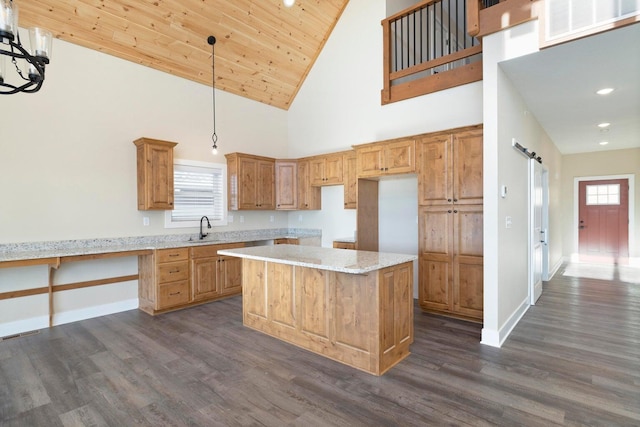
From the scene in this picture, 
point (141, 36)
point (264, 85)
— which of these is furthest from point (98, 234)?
point (264, 85)

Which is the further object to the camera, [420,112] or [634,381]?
[420,112]

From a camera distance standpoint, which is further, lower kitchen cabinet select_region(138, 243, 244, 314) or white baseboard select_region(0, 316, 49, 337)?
lower kitchen cabinet select_region(138, 243, 244, 314)

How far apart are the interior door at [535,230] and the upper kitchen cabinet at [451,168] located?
1.31 m

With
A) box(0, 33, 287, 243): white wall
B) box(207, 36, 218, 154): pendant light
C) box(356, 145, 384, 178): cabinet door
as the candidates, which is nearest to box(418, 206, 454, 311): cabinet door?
box(356, 145, 384, 178): cabinet door

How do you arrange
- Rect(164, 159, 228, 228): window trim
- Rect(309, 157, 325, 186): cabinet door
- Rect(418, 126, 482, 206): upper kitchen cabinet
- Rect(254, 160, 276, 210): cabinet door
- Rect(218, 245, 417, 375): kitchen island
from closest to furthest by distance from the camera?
Rect(218, 245, 417, 375): kitchen island → Rect(418, 126, 482, 206): upper kitchen cabinet → Rect(164, 159, 228, 228): window trim → Rect(309, 157, 325, 186): cabinet door → Rect(254, 160, 276, 210): cabinet door

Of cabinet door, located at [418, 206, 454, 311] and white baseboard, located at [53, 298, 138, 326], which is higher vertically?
cabinet door, located at [418, 206, 454, 311]

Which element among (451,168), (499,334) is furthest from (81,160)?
(499,334)

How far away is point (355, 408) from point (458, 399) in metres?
0.76

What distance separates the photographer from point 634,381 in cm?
258

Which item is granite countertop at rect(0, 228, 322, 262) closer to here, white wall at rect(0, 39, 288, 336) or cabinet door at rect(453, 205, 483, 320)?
white wall at rect(0, 39, 288, 336)

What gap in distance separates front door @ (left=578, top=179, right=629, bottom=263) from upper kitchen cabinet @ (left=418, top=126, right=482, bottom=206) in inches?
256

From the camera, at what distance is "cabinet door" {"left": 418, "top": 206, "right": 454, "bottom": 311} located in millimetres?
4109

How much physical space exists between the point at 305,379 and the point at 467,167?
117 inches

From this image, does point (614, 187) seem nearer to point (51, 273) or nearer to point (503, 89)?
point (503, 89)
